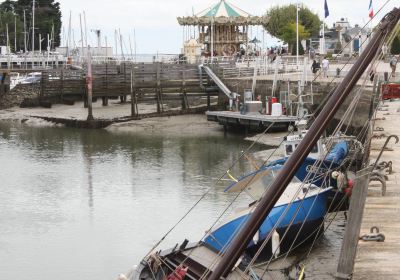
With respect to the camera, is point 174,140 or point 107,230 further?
point 174,140

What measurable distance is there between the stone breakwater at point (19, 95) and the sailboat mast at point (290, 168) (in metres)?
60.6

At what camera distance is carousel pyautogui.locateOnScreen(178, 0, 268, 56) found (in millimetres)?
81375

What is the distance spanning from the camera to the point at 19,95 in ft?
232

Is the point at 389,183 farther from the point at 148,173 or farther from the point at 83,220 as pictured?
the point at 148,173

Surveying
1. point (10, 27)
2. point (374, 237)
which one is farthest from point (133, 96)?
point (10, 27)

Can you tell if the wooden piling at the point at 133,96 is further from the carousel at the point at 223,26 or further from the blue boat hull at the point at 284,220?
the blue boat hull at the point at 284,220

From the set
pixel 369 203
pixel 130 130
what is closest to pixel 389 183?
pixel 369 203

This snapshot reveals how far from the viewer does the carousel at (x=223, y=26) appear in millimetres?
81375

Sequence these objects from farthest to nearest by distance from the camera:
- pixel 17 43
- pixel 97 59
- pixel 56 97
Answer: pixel 17 43 → pixel 97 59 → pixel 56 97

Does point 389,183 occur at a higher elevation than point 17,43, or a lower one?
lower

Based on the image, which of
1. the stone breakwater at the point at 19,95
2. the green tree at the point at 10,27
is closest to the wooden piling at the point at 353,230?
the stone breakwater at the point at 19,95

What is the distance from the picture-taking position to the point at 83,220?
26797 mm

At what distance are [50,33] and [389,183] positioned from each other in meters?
119

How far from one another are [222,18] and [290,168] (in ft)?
238
